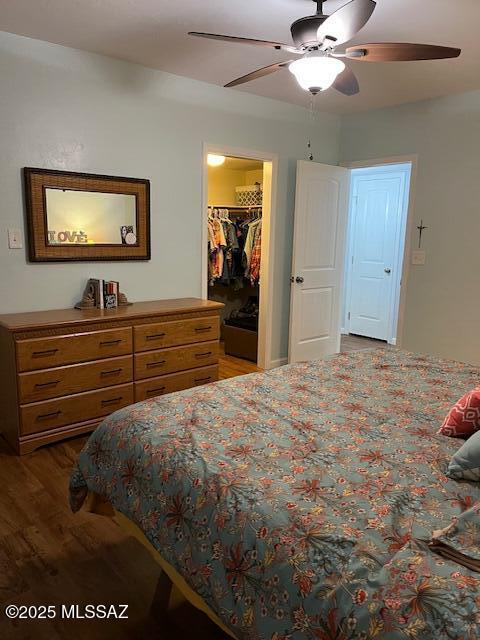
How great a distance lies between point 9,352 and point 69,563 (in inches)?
52.8

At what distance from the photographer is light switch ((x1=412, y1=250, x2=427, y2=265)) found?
422 cm

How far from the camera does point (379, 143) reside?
4.49 meters

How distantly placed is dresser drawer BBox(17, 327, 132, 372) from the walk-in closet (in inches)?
80.7

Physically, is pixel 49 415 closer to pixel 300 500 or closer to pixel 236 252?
pixel 300 500

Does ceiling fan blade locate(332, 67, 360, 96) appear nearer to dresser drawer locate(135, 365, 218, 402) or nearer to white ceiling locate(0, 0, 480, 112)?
white ceiling locate(0, 0, 480, 112)

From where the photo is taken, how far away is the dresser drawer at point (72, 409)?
2.80 meters

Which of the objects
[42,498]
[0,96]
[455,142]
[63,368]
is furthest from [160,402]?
[455,142]

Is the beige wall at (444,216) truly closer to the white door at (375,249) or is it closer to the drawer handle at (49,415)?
the white door at (375,249)

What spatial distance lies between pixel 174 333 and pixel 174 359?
0.20 meters

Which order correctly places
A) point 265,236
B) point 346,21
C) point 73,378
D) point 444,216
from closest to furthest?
point 346,21 < point 73,378 < point 444,216 < point 265,236

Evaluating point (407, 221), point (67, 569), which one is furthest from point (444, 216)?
point (67, 569)

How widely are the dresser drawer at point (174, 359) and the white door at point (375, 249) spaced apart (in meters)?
3.11

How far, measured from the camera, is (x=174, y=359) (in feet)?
11.3

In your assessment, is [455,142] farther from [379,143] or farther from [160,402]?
[160,402]
